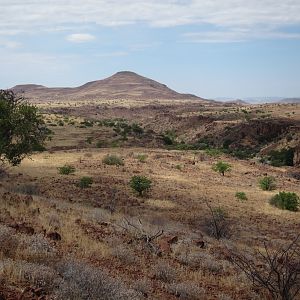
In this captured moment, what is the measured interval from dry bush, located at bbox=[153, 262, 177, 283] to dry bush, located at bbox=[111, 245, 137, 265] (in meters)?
0.64

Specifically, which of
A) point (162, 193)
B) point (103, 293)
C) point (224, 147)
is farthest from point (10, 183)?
point (224, 147)

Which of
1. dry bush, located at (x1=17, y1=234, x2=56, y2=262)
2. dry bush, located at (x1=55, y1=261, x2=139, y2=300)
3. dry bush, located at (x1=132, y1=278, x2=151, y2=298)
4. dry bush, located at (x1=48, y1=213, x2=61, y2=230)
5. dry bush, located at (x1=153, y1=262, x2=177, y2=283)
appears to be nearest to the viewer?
dry bush, located at (x1=55, y1=261, x2=139, y2=300)

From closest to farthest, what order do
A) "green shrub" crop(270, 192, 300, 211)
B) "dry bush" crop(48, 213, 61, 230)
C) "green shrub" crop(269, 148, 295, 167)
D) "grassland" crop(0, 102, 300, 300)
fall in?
"grassland" crop(0, 102, 300, 300)
"dry bush" crop(48, 213, 61, 230)
"green shrub" crop(270, 192, 300, 211)
"green shrub" crop(269, 148, 295, 167)

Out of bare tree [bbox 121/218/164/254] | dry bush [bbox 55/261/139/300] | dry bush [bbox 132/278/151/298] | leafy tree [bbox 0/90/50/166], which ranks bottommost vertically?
bare tree [bbox 121/218/164/254]

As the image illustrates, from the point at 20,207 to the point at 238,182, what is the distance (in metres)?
18.1

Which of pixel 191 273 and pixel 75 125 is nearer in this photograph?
→ pixel 191 273

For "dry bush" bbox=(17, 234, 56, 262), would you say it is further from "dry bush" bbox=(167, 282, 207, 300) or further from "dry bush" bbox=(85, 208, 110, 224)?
"dry bush" bbox=(85, 208, 110, 224)

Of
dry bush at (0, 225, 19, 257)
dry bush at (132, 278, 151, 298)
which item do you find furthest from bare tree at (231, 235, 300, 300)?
dry bush at (0, 225, 19, 257)

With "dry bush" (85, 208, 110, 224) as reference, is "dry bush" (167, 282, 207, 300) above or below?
above

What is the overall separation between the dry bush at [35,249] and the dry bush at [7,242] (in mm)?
105

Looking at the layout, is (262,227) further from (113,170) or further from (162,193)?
(113,170)

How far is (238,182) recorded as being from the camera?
28.1m

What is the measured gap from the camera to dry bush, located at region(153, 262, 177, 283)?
332 inches

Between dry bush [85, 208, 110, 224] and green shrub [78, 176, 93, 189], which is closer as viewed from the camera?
dry bush [85, 208, 110, 224]
